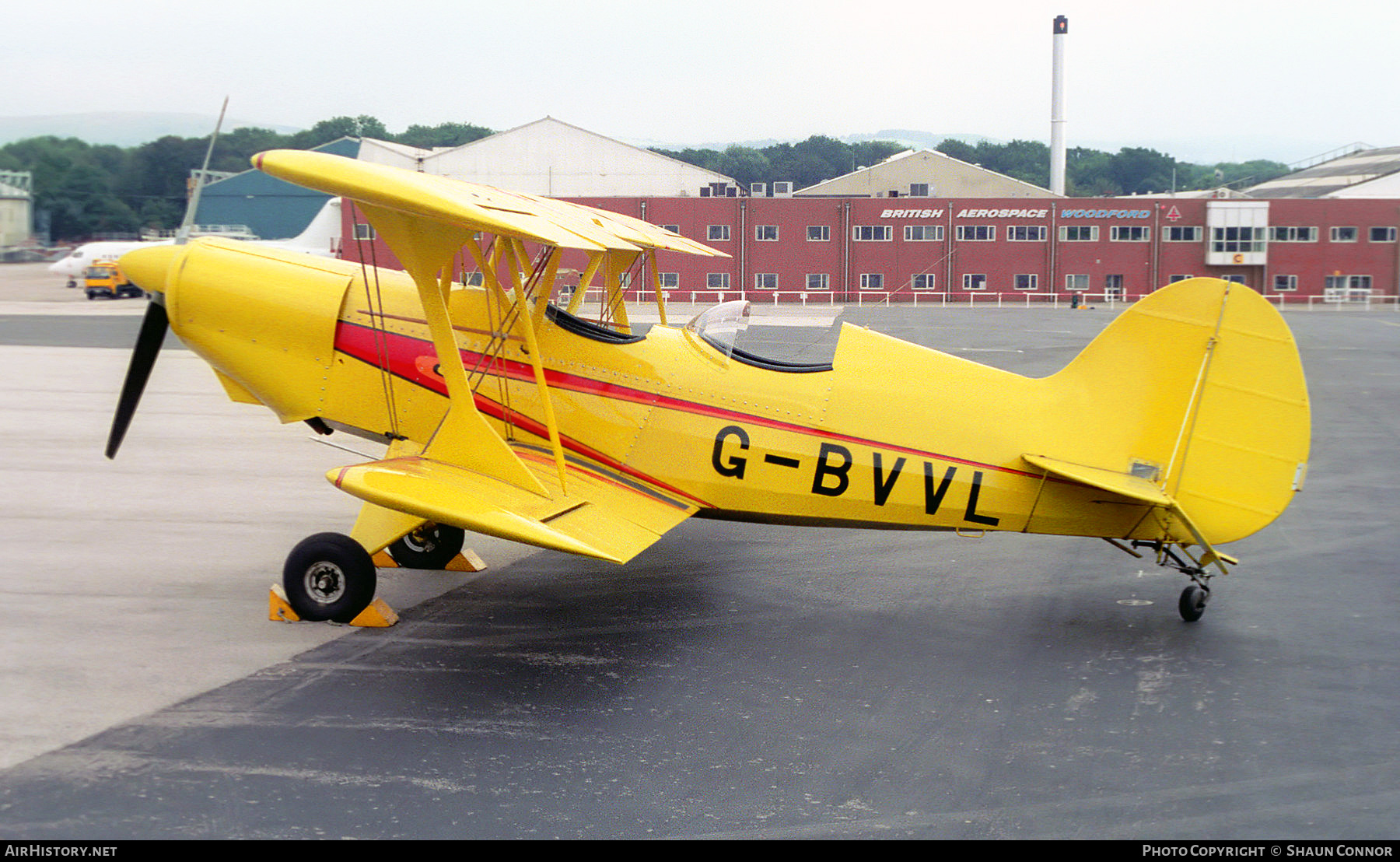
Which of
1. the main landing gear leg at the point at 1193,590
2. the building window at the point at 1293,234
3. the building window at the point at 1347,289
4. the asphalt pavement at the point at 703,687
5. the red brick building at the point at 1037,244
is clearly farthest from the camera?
the building window at the point at 1293,234

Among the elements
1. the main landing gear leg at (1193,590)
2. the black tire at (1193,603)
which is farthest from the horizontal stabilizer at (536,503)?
the black tire at (1193,603)

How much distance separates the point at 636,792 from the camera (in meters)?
5.00

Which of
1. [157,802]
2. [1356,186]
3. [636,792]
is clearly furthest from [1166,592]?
[1356,186]

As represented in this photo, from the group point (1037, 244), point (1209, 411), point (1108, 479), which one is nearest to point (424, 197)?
point (1108, 479)

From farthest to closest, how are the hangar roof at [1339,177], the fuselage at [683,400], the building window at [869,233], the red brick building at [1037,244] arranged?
the hangar roof at [1339,177]
the building window at [869,233]
the red brick building at [1037,244]
the fuselage at [683,400]

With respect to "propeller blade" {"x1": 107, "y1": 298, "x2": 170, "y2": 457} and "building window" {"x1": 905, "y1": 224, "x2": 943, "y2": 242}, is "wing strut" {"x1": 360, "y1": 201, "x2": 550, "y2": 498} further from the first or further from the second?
"building window" {"x1": 905, "y1": 224, "x2": 943, "y2": 242}

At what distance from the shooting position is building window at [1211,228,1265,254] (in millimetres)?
57844

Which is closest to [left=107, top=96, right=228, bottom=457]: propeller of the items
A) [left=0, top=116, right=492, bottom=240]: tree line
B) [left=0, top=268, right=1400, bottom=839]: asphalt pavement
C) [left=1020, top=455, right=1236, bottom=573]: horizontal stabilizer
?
[left=0, top=268, right=1400, bottom=839]: asphalt pavement

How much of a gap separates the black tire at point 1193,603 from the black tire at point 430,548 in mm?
5406

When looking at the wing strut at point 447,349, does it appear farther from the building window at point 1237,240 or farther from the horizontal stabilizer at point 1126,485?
the building window at point 1237,240

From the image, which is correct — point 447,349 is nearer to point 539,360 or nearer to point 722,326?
point 539,360

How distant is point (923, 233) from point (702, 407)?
53.2 metres

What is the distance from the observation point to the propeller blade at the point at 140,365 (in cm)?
802

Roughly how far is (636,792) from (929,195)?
60.2 metres
